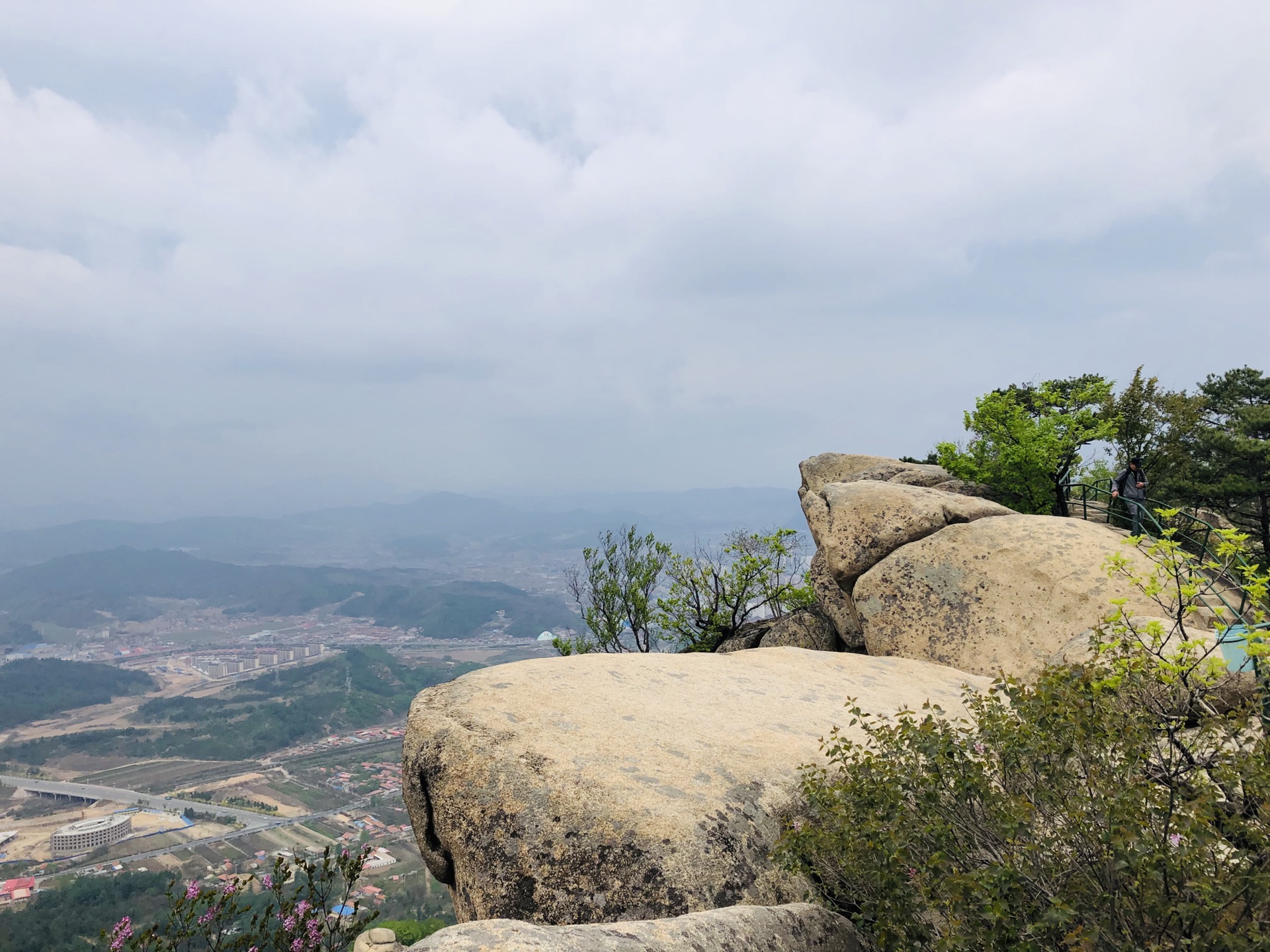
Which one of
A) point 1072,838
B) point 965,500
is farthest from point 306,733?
point 1072,838

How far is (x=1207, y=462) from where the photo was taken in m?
31.5

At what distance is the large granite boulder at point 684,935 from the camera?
3215 mm

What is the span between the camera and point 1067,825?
3742 mm

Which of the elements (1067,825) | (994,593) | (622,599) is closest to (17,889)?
(622,599)

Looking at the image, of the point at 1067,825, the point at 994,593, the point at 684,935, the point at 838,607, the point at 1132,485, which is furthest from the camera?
Answer: the point at 838,607

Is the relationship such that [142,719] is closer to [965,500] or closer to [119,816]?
[119,816]

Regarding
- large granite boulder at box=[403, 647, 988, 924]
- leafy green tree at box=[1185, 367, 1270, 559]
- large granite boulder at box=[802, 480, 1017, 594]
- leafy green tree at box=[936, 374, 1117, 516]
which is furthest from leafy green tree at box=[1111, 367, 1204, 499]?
large granite boulder at box=[403, 647, 988, 924]

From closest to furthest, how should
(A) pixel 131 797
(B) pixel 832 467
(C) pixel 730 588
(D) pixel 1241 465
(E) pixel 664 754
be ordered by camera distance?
1. (E) pixel 664 754
2. (B) pixel 832 467
3. (C) pixel 730 588
4. (D) pixel 1241 465
5. (A) pixel 131 797

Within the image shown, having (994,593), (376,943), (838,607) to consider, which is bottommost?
(376,943)

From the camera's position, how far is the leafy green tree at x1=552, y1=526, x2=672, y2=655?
28531mm

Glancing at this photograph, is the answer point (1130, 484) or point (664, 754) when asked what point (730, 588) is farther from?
point (664, 754)

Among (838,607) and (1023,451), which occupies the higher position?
(1023,451)

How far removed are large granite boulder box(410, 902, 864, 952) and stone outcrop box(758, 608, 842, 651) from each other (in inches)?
511

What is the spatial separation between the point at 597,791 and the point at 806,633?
13.0m
